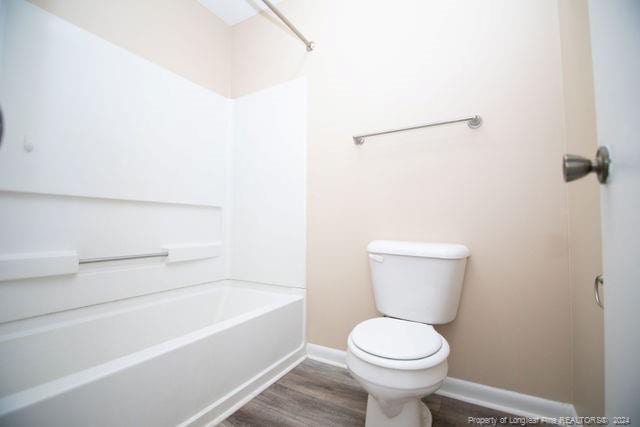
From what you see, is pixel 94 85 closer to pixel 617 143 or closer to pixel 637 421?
pixel 617 143

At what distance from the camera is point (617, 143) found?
0.40 m

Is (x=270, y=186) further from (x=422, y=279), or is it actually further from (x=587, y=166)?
(x=587, y=166)

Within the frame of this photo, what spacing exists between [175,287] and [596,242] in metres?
1.98

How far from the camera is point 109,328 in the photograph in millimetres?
1316

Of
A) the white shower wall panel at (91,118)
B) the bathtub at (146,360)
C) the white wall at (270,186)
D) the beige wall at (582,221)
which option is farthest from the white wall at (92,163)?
the beige wall at (582,221)

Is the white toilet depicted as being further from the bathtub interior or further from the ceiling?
the ceiling

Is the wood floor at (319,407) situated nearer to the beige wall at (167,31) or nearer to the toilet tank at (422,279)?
the toilet tank at (422,279)

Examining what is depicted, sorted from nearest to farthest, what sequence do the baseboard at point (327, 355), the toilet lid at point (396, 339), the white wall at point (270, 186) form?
the toilet lid at point (396, 339), the baseboard at point (327, 355), the white wall at point (270, 186)

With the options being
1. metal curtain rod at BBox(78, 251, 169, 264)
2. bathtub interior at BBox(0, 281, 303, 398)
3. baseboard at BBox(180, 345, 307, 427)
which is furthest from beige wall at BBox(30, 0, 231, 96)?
baseboard at BBox(180, 345, 307, 427)

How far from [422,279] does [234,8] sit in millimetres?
2189

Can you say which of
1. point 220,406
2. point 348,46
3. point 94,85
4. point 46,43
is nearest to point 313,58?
point 348,46

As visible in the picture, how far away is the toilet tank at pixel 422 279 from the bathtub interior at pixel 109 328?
0.65 m

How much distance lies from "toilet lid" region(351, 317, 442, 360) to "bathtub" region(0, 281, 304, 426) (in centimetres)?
60

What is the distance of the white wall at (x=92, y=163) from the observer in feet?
3.63
